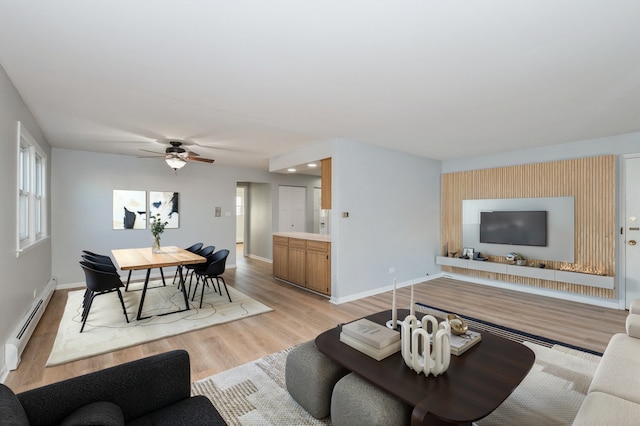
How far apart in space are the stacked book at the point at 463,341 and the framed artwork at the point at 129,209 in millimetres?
6190

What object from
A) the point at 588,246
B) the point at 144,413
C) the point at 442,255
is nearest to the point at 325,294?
the point at 442,255

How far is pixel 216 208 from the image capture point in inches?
278

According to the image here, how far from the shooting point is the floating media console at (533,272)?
428 cm

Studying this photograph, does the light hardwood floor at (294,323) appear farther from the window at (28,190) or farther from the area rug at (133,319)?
the window at (28,190)

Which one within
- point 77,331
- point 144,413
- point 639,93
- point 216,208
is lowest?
point 77,331

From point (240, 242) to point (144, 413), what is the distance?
449 inches

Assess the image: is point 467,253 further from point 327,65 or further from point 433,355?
point 327,65

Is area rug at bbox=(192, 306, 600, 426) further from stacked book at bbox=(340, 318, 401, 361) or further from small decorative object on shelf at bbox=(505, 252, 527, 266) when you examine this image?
small decorative object on shelf at bbox=(505, 252, 527, 266)

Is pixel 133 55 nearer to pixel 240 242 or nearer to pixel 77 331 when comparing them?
pixel 77 331

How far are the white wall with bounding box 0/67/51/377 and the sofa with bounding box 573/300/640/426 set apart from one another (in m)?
3.97

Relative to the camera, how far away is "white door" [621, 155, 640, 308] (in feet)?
13.7

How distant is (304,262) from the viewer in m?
5.24

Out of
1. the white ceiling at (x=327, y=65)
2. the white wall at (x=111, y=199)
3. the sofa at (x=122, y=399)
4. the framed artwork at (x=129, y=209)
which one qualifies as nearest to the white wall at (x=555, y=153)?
the white ceiling at (x=327, y=65)

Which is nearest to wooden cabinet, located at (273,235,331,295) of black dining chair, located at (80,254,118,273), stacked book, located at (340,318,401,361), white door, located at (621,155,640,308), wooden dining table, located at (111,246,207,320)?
wooden dining table, located at (111,246,207,320)
